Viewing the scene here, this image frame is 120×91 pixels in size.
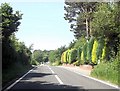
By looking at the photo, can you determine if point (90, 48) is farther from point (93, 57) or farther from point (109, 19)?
point (109, 19)

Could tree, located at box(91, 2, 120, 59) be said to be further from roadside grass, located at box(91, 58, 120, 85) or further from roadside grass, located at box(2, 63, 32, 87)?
roadside grass, located at box(2, 63, 32, 87)

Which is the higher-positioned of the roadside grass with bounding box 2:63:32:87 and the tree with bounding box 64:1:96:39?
the tree with bounding box 64:1:96:39

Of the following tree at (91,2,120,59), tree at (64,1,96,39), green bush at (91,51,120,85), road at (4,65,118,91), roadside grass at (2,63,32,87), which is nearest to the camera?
road at (4,65,118,91)

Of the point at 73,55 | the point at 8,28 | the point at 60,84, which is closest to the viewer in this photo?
the point at 60,84

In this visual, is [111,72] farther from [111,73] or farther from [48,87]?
[48,87]

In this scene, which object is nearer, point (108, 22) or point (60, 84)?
point (60, 84)

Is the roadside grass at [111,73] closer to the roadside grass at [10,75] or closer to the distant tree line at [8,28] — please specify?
the roadside grass at [10,75]

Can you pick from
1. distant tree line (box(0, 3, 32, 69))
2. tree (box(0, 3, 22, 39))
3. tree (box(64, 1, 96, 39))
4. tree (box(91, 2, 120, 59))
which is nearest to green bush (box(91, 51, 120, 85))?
tree (box(91, 2, 120, 59))

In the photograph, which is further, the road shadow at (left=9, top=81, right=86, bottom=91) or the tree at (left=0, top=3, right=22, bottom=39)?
the tree at (left=0, top=3, right=22, bottom=39)

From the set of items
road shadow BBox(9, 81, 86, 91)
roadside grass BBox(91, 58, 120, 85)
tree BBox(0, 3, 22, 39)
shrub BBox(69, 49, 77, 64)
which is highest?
tree BBox(0, 3, 22, 39)

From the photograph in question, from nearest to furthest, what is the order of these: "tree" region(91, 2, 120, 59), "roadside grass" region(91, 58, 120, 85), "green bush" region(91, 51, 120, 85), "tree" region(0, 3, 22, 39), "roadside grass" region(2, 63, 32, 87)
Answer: "roadside grass" region(91, 58, 120, 85), "green bush" region(91, 51, 120, 85), "roadside grass" region(2, 63, 32, 87), "tree" region(91, 2, 120, 59), "tree" region(0, 3, 22, 39)

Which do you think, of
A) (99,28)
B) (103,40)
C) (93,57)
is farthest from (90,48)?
(99,28)

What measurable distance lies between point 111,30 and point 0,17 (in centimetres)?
1297

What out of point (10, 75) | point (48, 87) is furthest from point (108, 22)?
point (48, 87)
